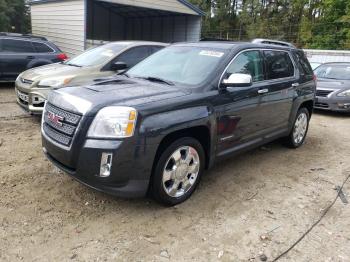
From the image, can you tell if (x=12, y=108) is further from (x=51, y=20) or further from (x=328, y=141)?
(x=51, y=20)

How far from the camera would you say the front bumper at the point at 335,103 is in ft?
31.2

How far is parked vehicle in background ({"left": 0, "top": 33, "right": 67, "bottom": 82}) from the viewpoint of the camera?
397 inches

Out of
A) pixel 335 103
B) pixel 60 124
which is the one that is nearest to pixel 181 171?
pixel 60 124

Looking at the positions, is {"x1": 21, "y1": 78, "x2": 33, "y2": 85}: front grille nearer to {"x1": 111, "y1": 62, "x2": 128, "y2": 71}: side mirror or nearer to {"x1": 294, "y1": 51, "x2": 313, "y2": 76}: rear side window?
{"x1": 111, "y1": 62, "x2": 128, "y2": 71}: side mirror

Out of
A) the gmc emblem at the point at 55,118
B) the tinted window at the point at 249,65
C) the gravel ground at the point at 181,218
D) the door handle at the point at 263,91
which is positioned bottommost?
the gravel ground at the point at 181,218

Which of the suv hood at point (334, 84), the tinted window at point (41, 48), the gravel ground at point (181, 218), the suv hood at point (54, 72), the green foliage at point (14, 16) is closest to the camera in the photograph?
the gravel ground at point (181, 218)

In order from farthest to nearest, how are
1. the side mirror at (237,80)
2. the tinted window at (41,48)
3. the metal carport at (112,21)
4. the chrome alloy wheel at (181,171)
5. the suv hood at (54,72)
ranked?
the metal carport at (112,21) → the tinted window at (41,48) → the suv hood at (54,72) → the side mirror at (237,80) → the chrome alloy wheel at (181,171)

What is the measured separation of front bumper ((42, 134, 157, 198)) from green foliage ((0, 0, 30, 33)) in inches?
1159

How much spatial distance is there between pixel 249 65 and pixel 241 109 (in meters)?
0.69

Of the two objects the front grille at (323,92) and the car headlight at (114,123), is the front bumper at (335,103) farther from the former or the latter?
the car headlight at (114,123)

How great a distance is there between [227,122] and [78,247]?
7.07 ft

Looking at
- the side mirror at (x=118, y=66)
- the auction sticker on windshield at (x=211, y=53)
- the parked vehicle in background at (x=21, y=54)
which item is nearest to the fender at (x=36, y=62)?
the parked vehicle in background at (x=21, y=54)

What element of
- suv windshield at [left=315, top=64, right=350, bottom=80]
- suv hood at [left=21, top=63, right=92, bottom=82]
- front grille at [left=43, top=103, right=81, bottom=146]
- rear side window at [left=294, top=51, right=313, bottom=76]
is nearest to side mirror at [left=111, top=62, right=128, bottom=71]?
suv hood at [left=21, top=63, right=92, bottom=82]

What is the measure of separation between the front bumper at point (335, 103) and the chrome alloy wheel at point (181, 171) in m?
7.03
